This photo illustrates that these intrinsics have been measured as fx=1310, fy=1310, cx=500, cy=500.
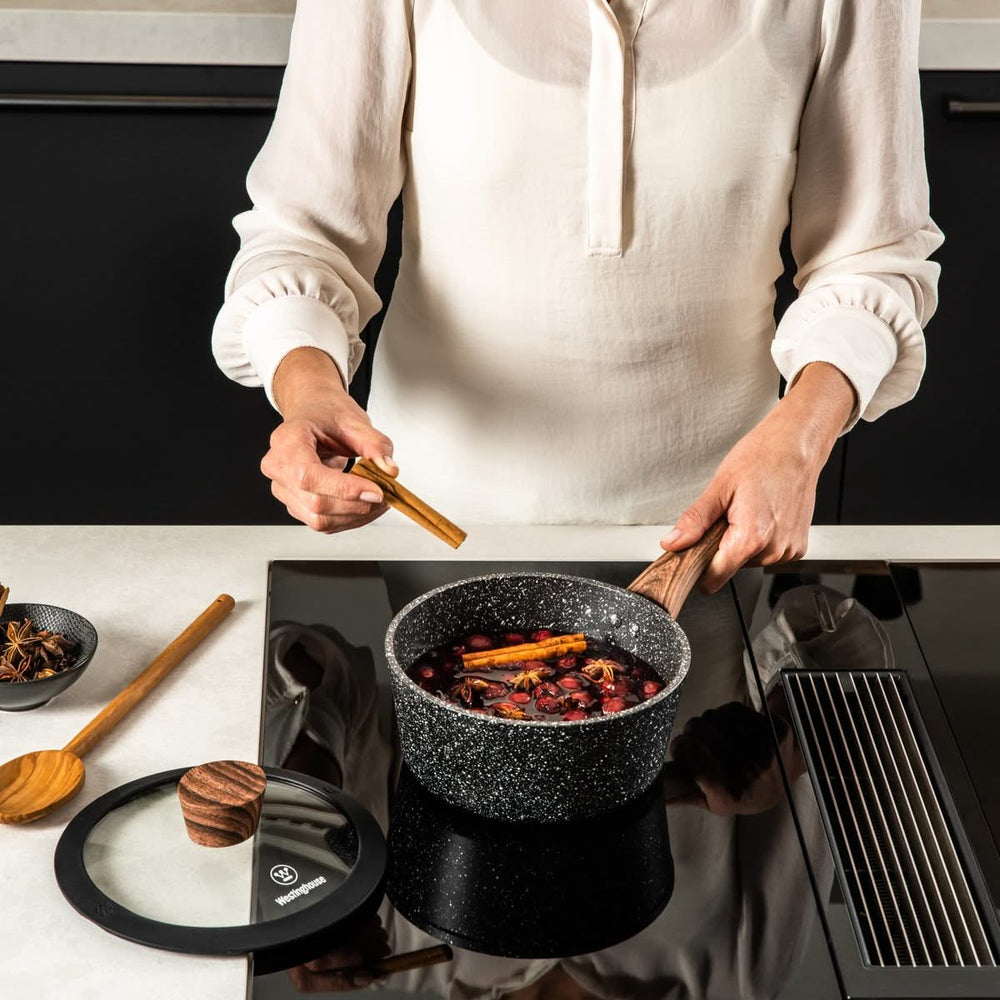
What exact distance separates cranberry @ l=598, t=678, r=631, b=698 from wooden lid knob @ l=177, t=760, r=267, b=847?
23 centimetres

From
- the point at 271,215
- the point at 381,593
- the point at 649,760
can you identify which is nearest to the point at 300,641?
the point at 381,593

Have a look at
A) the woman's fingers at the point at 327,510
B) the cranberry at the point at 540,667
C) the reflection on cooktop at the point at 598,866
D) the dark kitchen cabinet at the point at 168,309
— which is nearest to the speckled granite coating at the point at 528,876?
the reflection on cooktop at the point at 598,866

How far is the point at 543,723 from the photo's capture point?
77 centimetres

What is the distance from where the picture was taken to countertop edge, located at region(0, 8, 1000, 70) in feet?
6.67

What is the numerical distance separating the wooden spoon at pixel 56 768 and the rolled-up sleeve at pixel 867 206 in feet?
2.11

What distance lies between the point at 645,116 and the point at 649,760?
0.66 meters

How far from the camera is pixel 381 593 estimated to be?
1131 mm

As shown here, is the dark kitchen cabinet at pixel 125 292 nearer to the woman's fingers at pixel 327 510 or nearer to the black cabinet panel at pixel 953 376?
the black cabinet panel at pixel 953 376

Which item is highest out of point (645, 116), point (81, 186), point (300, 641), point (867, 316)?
point (645, 116)

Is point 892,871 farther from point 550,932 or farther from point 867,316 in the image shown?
point 867,316

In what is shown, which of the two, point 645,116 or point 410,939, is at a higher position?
point 645,116

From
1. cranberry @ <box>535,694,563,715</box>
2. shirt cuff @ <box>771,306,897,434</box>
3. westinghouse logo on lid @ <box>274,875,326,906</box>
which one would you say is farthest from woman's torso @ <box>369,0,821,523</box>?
westinghouse logo on lid @ <box>274,875,326,906</box>

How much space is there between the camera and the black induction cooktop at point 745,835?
74cm

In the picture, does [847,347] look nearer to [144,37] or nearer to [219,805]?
[219,805]
